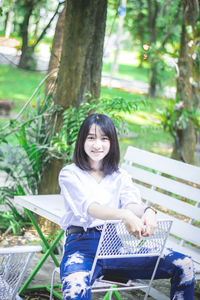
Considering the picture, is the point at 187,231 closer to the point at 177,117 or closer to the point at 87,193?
the point at 87,193

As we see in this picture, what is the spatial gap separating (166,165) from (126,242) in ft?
4.49

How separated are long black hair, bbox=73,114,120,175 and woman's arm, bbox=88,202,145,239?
0.36 metres

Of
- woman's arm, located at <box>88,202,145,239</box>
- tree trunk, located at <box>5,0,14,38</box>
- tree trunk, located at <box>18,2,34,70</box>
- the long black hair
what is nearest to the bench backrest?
the long black hair

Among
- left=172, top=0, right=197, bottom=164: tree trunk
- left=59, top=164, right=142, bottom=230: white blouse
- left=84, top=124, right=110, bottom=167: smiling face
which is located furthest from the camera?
left=172, top=0, right=197, bottom=164: tree trunk

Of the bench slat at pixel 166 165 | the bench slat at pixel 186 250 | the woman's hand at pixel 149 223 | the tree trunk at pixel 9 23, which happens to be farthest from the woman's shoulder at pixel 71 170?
the tree trunk at pixel 9 23

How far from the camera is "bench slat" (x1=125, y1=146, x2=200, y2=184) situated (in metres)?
3.41

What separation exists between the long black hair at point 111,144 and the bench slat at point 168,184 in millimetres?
813

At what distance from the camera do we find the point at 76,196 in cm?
258

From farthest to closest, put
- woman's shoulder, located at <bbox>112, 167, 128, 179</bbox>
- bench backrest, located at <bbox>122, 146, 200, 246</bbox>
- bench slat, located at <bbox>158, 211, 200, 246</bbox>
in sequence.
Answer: bench backrest, located at <bbox>122, 146, 200, 246</bbox> < bench slat, located at <bbox>158, 211, 200, 246</bbox> < woman's shoulder, located at <bbox>112, 167, 128, 179</bbox>

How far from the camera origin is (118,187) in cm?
279

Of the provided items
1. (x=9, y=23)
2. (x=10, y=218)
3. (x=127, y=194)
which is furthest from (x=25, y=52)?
(x=127, y=194)

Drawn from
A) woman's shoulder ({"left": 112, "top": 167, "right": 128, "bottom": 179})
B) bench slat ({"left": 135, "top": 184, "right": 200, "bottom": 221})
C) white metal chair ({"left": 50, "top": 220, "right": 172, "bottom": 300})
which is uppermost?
woman's shoulder ({"left": 112, "top": 167, "right": 128, "bottom": 179})

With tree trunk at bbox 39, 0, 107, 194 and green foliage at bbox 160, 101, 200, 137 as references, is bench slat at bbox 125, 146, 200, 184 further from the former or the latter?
green foliage at bbox 160, 101, 200, 137

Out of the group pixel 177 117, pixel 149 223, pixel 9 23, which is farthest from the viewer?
pixel 177 117
